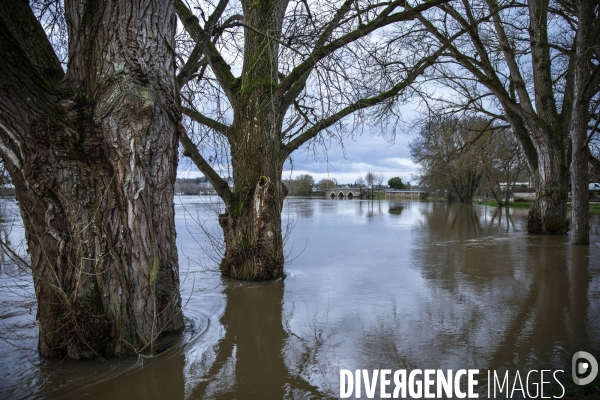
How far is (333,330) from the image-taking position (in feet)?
15.5

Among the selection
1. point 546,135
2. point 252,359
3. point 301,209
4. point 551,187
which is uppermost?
point 546,135

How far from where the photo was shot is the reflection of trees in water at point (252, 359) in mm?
3355

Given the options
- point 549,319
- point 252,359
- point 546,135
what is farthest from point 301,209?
point 252,359

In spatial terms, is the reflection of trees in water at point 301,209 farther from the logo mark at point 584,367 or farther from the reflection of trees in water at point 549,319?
the logo mark at point 584,367

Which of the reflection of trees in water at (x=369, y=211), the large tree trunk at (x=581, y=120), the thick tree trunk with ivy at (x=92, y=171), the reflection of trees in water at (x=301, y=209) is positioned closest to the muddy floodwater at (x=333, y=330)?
the thick tree trunk with ivy at (x=92, y=171)

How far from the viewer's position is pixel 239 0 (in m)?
7.97

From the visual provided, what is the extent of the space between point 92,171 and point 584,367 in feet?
14.8

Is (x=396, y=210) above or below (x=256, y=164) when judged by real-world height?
below

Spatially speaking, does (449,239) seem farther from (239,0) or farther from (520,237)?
(239,0)

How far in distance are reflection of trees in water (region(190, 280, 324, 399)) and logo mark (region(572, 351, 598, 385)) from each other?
77.8 inches

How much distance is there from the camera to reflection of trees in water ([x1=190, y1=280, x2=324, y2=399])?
336 cm

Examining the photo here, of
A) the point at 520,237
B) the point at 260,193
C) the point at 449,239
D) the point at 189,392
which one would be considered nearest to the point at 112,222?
the point at 189,392

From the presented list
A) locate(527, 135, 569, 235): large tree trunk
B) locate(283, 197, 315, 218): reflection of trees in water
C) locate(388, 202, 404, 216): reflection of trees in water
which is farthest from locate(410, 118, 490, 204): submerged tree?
locate(527, 135, 569, 235): large tree trunk

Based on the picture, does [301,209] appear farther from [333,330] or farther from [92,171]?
[92,171]
